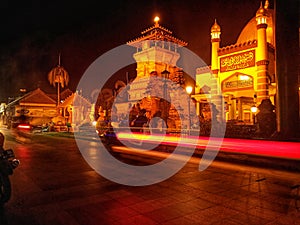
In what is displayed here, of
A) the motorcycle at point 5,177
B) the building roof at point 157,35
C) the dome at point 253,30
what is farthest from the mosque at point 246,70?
the motorcycle at point 5,177

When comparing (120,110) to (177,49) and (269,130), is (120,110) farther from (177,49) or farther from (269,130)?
(269,130)

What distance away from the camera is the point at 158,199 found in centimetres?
517

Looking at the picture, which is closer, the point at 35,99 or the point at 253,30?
the point at 253,30

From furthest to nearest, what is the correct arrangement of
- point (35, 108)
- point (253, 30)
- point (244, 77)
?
point (35, 108)
point (253, 30)
point (244, 77)

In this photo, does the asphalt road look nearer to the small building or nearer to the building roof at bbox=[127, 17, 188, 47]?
the building roof at bbox=[127, 17, 188, 47]

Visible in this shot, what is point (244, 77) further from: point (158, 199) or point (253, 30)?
point (158, 199)

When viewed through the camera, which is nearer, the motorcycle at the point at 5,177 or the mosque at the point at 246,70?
the motorcycle at the point at 5,177

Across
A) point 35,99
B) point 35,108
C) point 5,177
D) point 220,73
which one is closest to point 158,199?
point 5,177

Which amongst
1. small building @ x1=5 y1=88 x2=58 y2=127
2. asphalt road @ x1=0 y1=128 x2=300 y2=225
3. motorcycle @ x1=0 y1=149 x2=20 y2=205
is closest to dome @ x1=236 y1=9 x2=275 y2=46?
asphalt road @ x1=0 y1=128 x2=300 y2=225

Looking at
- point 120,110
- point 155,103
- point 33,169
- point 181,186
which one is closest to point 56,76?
point 120,110

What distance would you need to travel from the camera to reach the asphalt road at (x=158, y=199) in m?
4.12

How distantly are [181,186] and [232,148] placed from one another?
5.60 meters

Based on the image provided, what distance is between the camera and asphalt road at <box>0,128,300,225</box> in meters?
4.12

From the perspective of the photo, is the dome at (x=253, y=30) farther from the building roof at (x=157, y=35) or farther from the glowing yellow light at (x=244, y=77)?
the building roof at (x=157, y=35)
